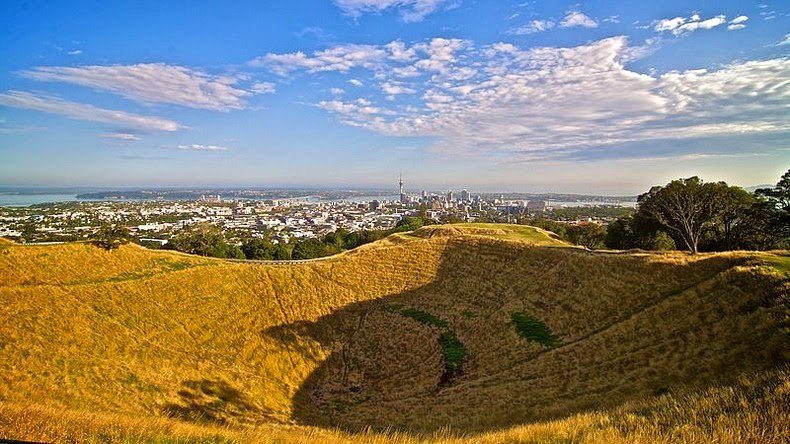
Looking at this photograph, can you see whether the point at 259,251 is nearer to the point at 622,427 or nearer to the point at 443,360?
the point at 443,360

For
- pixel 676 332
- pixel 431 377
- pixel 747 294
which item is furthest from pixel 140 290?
pixel 747 294

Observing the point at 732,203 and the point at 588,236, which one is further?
the point at 588,236

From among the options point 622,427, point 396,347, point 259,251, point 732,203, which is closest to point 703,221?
point 732,203

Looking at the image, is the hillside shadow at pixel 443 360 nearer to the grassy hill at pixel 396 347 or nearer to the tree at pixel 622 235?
the grassy hill at pixel 396 347

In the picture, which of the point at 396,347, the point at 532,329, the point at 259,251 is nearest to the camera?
the point at 532,329

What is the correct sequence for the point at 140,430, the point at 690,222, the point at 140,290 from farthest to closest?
the point at 690,222, the point at 140,290, the point at 140,430

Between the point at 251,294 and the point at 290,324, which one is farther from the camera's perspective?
the point at 251,294

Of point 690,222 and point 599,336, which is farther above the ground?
point 690,222

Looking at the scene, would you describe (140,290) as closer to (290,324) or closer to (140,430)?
(290,324)
